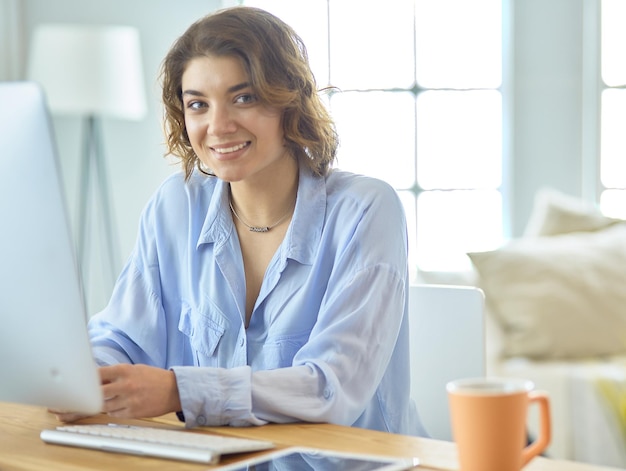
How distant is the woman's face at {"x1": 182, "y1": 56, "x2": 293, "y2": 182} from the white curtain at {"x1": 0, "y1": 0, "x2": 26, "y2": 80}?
2349mm

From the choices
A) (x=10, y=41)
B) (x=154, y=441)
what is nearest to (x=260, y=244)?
(x=154, y=441)

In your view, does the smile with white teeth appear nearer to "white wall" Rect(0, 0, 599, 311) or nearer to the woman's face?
A: the woman's face

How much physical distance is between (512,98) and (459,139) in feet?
0.87

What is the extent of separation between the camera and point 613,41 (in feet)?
12.2

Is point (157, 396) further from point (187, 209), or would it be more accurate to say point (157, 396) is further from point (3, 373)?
point (187, 209)

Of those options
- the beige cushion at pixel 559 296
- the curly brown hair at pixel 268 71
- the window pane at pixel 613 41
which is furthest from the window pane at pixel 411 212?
the curly brown hair at pixel 268 71

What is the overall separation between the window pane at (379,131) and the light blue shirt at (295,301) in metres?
2.13

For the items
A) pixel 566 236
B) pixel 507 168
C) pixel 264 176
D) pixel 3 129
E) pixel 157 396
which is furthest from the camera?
pixel 507 168

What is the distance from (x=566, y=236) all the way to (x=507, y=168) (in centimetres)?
54

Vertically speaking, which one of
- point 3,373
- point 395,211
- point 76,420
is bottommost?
point 76,420

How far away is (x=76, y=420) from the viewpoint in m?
1.31

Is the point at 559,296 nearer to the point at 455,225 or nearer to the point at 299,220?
the point at 455,225

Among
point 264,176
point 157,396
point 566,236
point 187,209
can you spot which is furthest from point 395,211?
point 566,236

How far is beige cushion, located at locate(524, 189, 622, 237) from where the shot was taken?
341cm
